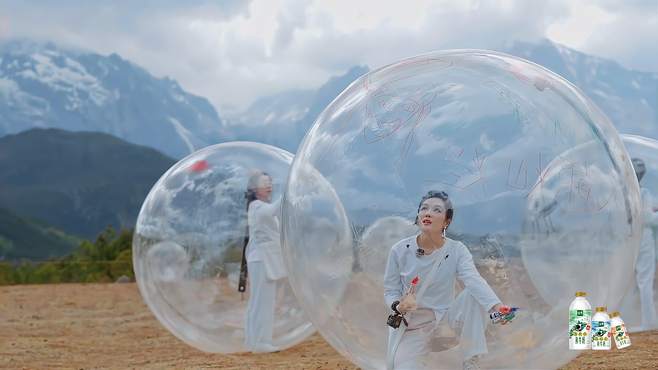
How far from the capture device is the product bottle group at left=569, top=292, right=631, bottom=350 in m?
4.35

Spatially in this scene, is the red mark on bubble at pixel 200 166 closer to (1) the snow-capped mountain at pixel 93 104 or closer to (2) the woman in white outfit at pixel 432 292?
(2) the woman in white outfit at pixel 432 292

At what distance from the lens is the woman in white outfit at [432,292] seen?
428cm

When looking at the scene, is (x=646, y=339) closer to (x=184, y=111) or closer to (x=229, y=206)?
(x=229, y=206)

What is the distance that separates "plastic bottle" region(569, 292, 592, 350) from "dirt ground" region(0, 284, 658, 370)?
8.20ft

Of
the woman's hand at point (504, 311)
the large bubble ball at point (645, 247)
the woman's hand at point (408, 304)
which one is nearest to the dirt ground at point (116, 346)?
the large bubble ball at point (645, 247)

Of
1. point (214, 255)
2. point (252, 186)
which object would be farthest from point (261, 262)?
point (252, 186)

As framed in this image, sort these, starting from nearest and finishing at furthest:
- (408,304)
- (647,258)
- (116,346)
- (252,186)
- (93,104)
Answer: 1. (408,304)
2. (252,186)
3. (647,258)
4. (116,346)
5. (93,104)

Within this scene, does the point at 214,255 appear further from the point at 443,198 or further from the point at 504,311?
the point at 504,311

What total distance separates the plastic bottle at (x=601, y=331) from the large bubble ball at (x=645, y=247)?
3.82 meters

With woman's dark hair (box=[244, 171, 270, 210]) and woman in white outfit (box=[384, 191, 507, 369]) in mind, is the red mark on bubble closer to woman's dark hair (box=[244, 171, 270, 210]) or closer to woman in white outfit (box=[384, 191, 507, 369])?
woman's dark hair (box=[244, 171, 270, 210])

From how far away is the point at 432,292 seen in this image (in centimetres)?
441

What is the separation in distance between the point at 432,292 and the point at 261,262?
359cm

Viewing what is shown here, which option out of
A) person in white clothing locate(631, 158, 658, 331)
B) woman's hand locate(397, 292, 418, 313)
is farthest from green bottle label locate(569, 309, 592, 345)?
person in white clothing locate(631, 158, 658, 331)

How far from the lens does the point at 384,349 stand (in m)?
4.61
